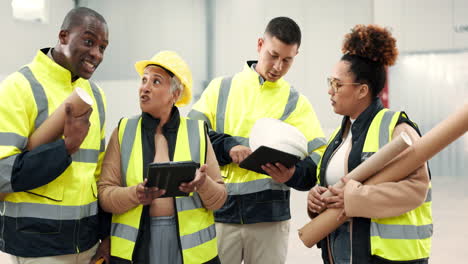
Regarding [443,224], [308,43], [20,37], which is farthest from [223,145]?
[308,43]

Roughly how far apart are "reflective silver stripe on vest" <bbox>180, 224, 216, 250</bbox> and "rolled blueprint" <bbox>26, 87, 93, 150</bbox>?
73cm

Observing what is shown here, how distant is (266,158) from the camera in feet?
8.50

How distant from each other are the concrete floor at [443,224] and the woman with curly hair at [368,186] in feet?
10.0

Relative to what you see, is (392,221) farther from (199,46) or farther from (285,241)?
(199,46)

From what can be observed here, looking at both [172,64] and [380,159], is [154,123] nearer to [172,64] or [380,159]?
[172,64]

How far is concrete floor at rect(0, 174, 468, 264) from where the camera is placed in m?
5.48

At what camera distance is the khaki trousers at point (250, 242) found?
118 inches

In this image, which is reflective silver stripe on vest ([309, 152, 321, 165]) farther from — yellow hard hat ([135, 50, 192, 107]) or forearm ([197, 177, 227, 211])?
yellow hard hat ([135, 50, 192, 107])

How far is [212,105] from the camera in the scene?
314 centimetres

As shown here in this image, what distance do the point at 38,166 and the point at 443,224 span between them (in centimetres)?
609

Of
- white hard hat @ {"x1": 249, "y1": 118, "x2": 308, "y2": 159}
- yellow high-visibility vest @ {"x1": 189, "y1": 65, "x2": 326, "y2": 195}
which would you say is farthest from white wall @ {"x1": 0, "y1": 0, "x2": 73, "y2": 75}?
white hard hat @ {"x1": 249, "y1": 118, "x2": 308, "y2": 159}

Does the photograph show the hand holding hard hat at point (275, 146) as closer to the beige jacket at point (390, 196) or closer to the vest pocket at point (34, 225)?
the beige jacket at point (390, 196)

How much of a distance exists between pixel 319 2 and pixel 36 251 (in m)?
7.75

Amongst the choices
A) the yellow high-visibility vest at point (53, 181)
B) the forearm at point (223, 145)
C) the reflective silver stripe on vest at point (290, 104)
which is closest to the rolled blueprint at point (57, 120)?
the yellow high-visibility vest at point (53, 181)
